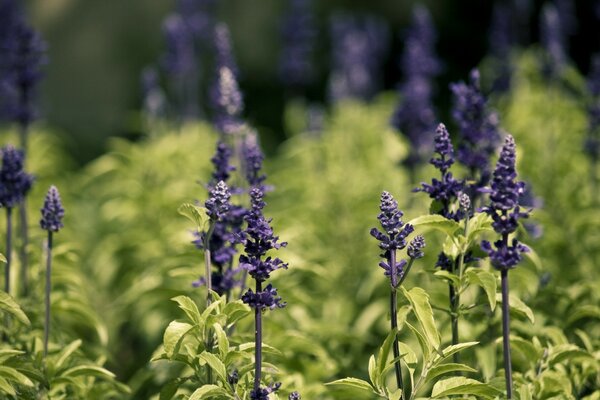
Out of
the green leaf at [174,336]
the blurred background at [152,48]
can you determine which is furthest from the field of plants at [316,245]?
the blurred background at [152,48]

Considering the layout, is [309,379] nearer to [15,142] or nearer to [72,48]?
[15,142]

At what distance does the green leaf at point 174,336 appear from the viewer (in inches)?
121

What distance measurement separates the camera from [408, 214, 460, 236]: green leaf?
10.2 ft

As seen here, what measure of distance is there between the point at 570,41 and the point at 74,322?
437 inches

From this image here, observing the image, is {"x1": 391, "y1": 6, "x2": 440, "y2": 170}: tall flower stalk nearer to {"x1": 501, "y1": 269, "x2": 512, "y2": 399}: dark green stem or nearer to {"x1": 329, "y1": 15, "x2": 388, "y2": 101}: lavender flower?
{"x1": 329, "y1": 15, "x2": 388, "y2": 101}: lavender flower

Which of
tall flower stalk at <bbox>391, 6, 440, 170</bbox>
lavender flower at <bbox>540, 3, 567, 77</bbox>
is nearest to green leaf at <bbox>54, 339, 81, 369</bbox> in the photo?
tall flower stalk at <bbox>391, 6, 440, 170</bbox>

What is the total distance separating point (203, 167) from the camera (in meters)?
7.54

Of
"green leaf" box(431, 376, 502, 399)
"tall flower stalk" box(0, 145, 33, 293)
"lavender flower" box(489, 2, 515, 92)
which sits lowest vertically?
"green leaf" box(431, 376, 502, 399)

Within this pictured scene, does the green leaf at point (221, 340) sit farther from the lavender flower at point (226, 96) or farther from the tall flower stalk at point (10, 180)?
the lavender flower at point (226, 96)

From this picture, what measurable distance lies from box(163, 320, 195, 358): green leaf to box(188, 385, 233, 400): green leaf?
185 millimetres

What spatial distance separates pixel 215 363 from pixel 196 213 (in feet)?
1.86

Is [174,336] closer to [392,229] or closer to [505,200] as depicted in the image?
[392,229]

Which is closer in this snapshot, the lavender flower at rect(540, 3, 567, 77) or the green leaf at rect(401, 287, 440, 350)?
the green leaf at rect(401, 287, 440, 350)

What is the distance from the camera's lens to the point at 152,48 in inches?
673
